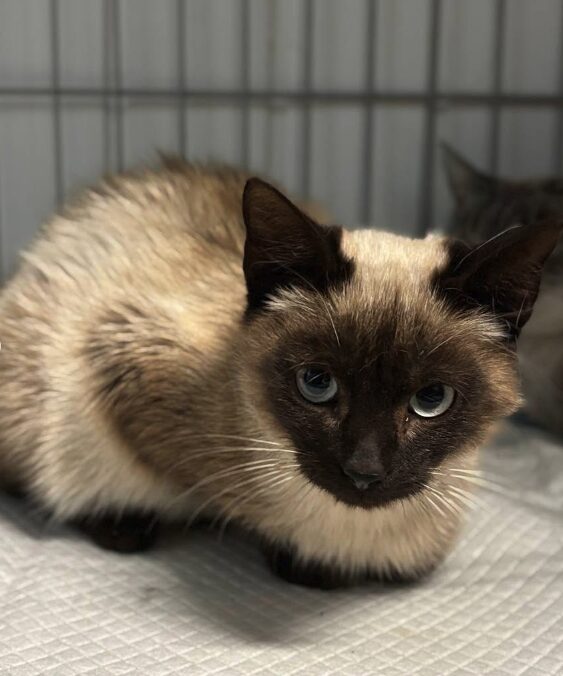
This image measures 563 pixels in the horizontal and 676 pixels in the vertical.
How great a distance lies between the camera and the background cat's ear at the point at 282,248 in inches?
36.4

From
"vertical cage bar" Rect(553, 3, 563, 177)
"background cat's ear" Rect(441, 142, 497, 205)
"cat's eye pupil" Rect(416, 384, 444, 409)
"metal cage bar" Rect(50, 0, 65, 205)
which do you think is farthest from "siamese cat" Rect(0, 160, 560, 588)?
"vertical cage bar" Rect(553, 3, 563, 177)

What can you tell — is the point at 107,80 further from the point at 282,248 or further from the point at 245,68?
the point at 282,248

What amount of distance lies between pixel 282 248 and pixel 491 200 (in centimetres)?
109

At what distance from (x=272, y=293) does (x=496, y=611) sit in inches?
19.9

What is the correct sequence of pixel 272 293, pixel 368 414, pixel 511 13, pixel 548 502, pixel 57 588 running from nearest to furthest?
1. pixel 368 414
2. pixel 272 293
3. pixel 57 588
4. pixel 548 502
5. pixel 511 13

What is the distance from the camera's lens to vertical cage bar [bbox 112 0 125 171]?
1952 millimetres

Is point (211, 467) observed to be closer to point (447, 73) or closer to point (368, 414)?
point (368, 414)

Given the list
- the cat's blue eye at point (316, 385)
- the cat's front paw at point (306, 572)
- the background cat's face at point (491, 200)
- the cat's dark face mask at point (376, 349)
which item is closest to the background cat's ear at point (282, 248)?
the cat's dark face mask at point (376, 349)

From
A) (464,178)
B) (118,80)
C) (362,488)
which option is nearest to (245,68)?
(118,80)

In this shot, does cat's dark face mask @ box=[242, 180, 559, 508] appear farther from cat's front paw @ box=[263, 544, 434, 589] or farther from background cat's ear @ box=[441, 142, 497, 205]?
background cat's ear @ box=[441, 142, 497, 205]

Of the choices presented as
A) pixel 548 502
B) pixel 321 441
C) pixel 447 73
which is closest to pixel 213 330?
pixel 321 441

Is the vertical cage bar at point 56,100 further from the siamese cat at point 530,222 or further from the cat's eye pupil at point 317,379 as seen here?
the cat's eye pupil at point 317,379

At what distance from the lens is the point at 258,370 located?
1020mm

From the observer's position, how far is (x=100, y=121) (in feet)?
6.59
